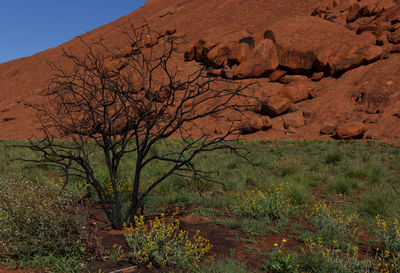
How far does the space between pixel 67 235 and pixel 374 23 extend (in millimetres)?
29432

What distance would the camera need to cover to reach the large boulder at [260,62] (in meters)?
25.6

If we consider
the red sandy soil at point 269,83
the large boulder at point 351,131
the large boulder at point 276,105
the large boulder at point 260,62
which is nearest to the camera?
the large boulder at point 351,131

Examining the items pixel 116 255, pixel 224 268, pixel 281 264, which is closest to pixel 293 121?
pixel 281 264

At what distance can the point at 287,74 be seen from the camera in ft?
85.7

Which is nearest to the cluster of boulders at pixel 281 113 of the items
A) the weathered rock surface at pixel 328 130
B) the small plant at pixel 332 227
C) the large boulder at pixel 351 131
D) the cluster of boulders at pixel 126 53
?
the weathered rock surface at pixel 328 130

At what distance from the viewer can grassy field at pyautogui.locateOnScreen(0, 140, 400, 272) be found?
3695 millimetres

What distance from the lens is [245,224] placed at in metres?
5.30

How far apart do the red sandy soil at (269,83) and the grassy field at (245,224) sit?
275cm

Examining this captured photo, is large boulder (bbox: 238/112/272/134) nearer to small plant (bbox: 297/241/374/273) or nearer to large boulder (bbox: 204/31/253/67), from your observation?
large boulder (bbox: 204/31/253/67)

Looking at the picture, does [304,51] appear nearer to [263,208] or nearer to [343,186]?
[343,186]

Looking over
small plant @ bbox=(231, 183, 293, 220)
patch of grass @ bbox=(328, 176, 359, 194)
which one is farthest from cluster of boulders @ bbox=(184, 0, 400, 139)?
small plant @ bbox=(231, 183, 293, 220)

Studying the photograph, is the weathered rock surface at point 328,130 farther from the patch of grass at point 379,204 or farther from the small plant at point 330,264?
the small plant at point 330,264

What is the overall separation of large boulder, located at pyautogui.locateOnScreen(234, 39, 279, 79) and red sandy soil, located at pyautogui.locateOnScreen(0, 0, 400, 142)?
79 centimetres

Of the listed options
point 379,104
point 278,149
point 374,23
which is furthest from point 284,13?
point 278,149
